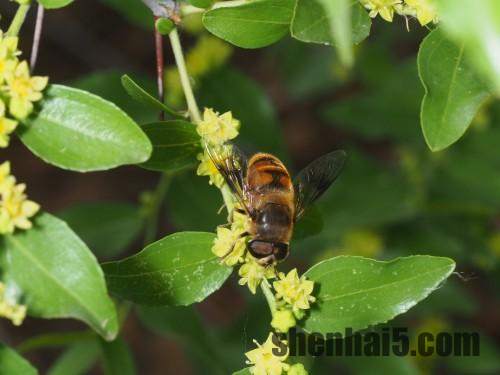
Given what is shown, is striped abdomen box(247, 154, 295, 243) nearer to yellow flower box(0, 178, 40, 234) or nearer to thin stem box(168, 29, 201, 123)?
thin stem box(168, 29, 201, 123)

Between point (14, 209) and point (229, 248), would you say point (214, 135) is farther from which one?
point (14, 209)

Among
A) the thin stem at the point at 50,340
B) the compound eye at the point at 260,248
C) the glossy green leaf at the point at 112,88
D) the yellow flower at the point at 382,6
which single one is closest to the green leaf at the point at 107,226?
→ the glossy green leaf at the point at 112,88

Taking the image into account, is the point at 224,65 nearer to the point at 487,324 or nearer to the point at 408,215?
the point at 408,215

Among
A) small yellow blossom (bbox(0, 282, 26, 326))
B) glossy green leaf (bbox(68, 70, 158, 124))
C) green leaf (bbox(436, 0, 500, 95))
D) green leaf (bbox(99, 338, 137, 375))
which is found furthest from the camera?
glossy green leaf (bbox(68, 70, 158, 124))

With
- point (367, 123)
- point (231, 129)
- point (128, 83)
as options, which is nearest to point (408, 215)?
point (367, 123)

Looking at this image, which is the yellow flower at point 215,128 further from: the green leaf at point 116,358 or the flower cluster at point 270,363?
the green leaf at point 116,358

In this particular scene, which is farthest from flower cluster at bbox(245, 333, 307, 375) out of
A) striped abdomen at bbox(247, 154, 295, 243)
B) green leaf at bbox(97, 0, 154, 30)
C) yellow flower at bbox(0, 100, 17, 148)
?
green leaf at bbox(97, 0, 154, 30)
